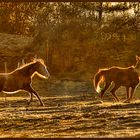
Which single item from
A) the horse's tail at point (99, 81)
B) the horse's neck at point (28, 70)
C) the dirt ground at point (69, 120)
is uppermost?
the horse's neck at point (28, 70)

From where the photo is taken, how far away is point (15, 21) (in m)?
27.3

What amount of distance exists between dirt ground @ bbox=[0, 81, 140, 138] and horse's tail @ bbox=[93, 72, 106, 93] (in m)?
0.46

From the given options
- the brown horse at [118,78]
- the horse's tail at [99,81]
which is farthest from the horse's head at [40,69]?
the brown horse at [118,78]

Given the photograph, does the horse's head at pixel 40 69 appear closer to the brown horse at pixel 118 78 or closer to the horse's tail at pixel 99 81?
the horse's tail at pixel 99 81

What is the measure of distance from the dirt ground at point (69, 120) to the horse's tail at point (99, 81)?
456mm

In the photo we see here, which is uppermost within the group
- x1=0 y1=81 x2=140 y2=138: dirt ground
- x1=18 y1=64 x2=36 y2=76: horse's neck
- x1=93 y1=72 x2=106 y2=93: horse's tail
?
x1=18 y1=64 x2=36 y2=76: horse's neck

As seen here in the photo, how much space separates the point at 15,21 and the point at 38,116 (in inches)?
503

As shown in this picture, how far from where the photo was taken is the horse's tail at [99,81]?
17781mm

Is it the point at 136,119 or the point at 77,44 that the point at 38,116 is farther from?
the point at 77,44

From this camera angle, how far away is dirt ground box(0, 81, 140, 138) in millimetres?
12594

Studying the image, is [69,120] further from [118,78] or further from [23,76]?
[118,78]

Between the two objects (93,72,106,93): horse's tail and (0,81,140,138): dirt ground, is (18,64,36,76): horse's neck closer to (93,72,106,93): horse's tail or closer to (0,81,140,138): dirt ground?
(0,81,140,138): dirt ground

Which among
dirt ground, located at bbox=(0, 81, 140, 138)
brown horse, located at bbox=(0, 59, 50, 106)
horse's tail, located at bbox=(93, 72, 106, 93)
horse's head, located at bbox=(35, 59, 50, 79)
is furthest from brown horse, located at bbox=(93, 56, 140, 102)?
brown horse, located at bbox=(0, 59, 50, 106)

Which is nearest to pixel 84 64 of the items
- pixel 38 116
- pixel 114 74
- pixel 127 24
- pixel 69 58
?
pixel 69 58
